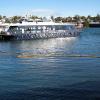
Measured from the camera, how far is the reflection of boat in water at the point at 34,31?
110 metres

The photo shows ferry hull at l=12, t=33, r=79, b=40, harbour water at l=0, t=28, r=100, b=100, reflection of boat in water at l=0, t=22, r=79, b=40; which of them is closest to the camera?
harbour water at l=0, t=28, r=100, b=100

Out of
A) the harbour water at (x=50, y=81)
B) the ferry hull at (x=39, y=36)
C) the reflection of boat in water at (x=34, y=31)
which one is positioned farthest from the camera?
the reflection of boat in water at (x=34, y=31)

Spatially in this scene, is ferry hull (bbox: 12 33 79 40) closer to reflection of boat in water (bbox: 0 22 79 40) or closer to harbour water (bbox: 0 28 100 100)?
reflection of boat in water (bbox: 0 22 79 40)

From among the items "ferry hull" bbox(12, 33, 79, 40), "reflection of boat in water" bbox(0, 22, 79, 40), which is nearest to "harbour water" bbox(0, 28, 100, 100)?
"ferry hull" bbox(12, 33, 79, 40)

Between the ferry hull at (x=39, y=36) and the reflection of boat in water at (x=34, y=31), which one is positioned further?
the reflection of boat in water at (x=34, y=31)

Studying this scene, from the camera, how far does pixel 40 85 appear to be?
30438 mm

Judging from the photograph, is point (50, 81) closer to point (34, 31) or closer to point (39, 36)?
point (39, 36)

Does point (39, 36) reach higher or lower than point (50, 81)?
lower

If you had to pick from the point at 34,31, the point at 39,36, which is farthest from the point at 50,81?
the point at 34,31

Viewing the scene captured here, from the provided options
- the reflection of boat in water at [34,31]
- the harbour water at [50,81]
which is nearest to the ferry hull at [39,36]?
the reflection of boat in water at [34,31]

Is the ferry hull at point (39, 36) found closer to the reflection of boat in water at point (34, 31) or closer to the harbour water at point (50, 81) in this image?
the reflection of boat in water at point (34, 31)

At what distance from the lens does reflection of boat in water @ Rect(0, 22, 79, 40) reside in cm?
10976

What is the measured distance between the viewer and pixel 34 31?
117375 millimetres

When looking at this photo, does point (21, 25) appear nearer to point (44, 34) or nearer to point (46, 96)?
point (44, 34)
